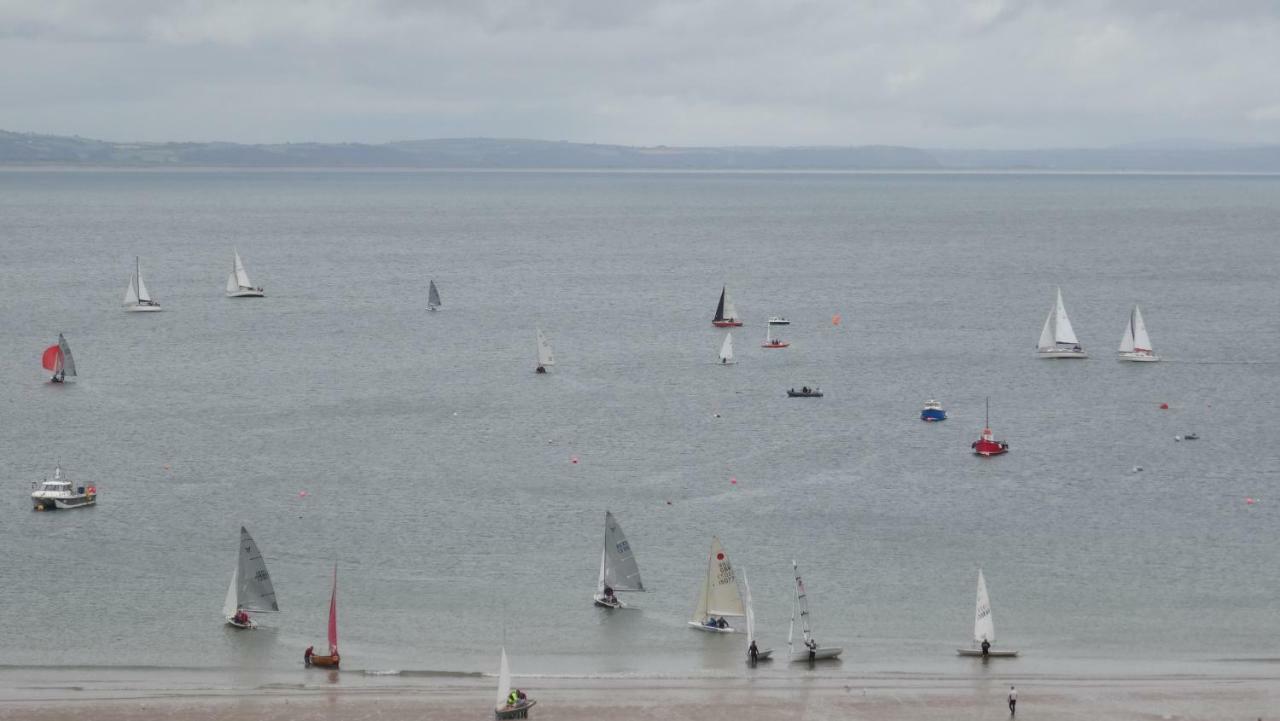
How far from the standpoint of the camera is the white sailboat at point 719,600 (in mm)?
57312

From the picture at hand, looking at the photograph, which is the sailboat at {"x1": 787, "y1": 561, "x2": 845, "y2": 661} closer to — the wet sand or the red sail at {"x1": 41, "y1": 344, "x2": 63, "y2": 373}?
the wet sand

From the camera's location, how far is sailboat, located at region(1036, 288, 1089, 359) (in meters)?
118

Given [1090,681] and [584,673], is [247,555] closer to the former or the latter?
[584,673]

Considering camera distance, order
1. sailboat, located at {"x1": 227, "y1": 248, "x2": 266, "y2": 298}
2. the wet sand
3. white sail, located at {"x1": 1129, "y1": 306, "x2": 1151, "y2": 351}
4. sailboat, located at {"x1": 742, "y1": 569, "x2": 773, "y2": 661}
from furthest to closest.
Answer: sailboat, located at {"x1": 227, "y1": 248, "x2": 266, "y2": 298}
white sail, located at {"x1": 1129, "y1": 306, "x2": 1151, "y2": 351}
sailboat, located at {"x1": 742, "y1": 569, "x2": 773, "y2": 661}
the wet sand

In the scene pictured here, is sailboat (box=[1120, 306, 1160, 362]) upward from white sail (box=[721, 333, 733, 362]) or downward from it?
upward

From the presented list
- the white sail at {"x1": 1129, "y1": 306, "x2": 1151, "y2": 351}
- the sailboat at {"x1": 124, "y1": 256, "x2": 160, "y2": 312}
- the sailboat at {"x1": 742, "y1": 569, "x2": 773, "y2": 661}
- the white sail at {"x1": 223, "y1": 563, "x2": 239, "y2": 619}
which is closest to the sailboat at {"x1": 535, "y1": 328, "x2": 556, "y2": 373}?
the white sail at {"x1": 1129, "y1": 306, "x2": 1151, "y2": 351}

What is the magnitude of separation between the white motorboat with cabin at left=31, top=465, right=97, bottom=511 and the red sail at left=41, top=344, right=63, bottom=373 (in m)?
33.9

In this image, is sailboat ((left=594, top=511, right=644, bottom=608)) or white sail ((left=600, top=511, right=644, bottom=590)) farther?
white sail ((left=600, top=511, right=644, bottom=590))

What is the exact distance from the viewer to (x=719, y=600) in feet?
189

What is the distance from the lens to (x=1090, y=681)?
5200cm

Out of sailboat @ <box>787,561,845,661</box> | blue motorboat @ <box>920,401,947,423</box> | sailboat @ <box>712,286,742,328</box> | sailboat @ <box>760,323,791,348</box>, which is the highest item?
sailboat @ <box>712,286,742,328</box>

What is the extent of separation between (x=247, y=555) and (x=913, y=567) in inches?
973

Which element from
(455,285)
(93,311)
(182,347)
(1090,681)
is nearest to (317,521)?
(1090,681)

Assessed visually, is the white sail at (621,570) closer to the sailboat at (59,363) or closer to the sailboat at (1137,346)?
the sailboat at (59,363)
